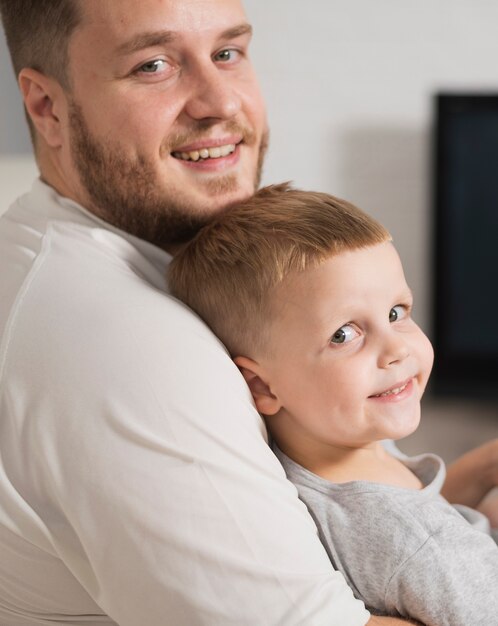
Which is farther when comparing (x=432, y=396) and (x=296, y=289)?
(x=432, y=396)

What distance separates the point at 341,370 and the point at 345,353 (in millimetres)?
23

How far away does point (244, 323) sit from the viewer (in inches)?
48.3

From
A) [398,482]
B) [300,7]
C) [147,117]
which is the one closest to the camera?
[398,482]

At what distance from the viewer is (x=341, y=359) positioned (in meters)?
1.19

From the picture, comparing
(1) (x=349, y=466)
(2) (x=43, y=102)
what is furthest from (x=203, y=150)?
(1) (x=349, y=466)

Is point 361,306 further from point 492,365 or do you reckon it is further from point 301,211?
point 492,365

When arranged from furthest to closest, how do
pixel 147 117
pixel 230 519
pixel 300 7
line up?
pixel 300 7
pixel 147 117
pixel 230 519

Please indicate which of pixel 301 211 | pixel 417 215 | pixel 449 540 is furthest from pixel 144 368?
pixel 417 215

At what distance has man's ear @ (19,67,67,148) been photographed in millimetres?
1504

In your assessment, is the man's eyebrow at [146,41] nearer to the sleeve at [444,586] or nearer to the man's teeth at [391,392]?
the man's teeth at [391,392]

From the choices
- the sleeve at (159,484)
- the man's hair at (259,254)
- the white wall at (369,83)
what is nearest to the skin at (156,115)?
the man's hair at (259,254)

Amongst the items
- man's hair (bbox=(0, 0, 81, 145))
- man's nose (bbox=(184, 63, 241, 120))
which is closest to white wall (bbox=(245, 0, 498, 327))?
man's hair (bbox=(0, 0, 81, 145))

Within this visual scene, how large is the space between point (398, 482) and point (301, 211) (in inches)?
15.3

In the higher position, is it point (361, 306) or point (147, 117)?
point (147, 117)
